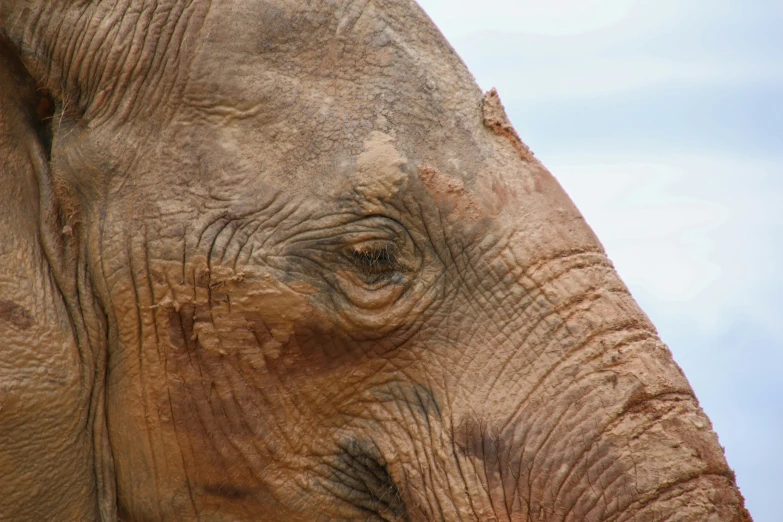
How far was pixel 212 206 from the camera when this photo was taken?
2.73 meters

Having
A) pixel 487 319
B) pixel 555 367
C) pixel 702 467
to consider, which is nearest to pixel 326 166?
pixel 487 319

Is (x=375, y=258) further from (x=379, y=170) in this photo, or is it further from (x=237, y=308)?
(x=237, y=308)

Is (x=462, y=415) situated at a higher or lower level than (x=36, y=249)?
higher

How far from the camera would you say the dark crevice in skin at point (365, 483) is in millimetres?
2820

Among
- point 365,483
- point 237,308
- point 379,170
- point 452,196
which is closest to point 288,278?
point 237,308

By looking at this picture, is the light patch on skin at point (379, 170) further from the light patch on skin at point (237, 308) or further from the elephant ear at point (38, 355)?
the elephant ear at point (38, 355)

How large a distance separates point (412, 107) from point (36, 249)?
1015 mm

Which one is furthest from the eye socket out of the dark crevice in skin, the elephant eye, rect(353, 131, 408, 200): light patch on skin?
the dark crevice in skin

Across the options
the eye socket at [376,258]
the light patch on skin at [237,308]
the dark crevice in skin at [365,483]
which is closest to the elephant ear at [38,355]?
the light patch on skin at [237,308]

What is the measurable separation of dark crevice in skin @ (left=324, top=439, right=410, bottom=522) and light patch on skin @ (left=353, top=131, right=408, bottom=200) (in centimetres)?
65

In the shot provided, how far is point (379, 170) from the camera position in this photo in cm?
268

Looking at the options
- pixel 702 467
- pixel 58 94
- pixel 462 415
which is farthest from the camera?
pixel 58 94

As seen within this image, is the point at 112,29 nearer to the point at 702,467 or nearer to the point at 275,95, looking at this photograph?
the point at 275,95

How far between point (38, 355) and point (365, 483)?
87cm
